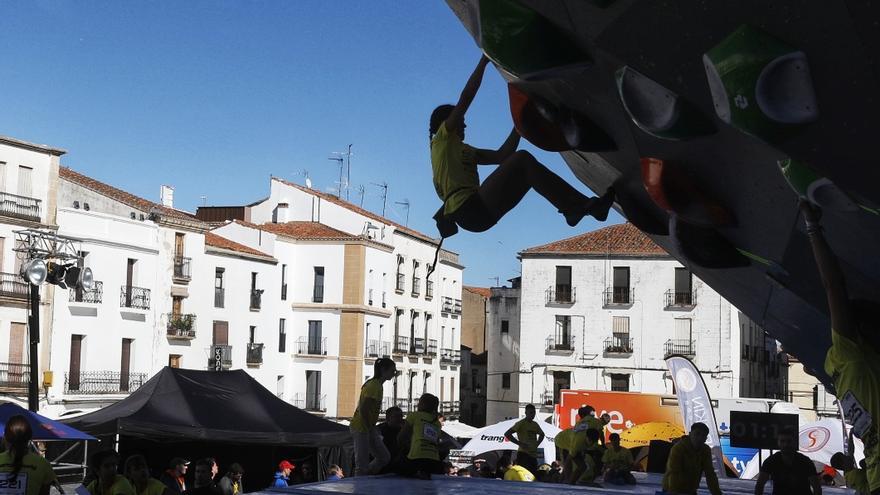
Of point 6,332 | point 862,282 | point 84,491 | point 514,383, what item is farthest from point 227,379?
point 514,383

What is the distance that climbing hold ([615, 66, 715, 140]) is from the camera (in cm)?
564

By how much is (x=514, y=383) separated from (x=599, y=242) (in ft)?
40.1

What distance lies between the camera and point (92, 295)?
5688cm

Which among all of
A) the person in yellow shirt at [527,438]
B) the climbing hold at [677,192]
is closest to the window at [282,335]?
the person in yellow shirt at [527,438]

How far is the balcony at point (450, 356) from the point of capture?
85.3m

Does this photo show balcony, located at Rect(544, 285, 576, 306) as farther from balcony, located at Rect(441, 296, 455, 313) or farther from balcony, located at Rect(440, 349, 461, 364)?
balcony, located at Rect(441, 296, 455, 313)

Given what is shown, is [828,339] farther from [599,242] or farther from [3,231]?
[599,242]

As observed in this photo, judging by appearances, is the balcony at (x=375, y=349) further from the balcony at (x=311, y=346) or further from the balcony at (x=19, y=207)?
the balcony at (x=19, y=207)

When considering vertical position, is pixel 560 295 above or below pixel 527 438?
above

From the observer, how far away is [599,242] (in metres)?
73.2

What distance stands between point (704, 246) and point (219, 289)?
5900 cm

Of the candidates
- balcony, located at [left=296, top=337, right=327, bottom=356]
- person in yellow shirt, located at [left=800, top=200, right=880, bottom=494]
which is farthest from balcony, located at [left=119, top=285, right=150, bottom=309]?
person in yellow shirt, located at [left=800, top=200, right=880, bottom=494]

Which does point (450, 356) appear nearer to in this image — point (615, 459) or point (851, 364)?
point (615, 459)

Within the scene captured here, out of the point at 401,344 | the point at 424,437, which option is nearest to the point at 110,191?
the point at 401,344
